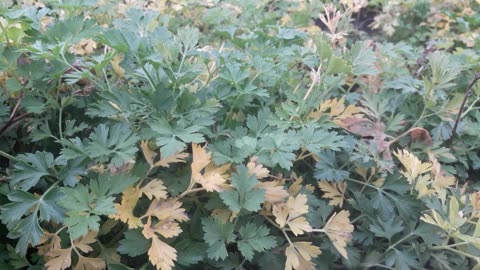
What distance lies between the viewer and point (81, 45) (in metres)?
1.68

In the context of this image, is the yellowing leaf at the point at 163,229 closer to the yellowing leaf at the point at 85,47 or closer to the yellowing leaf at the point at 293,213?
the yellowing leaf at the point at 293,213

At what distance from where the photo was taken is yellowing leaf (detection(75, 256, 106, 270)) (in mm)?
992

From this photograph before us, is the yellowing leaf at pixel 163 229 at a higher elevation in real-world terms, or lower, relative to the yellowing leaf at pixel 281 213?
lower

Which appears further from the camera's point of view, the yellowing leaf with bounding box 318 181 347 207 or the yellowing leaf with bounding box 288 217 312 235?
the yellowing leaf with bounding box 318 181 347 207

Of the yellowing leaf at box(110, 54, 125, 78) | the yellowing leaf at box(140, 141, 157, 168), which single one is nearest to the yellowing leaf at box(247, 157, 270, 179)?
the yellowing leaf at box(140, 141, 157, 168)

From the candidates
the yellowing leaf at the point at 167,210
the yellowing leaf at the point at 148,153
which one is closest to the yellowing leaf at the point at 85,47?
the yellowing leaf at the point at 148,153

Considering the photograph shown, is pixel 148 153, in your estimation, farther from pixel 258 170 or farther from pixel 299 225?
pixel 299 225

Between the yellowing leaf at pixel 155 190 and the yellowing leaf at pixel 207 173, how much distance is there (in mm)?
74

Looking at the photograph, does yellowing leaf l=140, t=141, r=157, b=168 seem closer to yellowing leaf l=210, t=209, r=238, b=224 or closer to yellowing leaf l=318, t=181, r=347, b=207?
yellowing leaf l=210, t=209, r=238, b=224

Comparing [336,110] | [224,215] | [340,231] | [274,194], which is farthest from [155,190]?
[336,110]

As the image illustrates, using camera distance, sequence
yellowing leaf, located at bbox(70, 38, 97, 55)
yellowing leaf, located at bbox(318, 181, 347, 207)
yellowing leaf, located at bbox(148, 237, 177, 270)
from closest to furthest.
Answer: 1. yellowing leaf, located at bbox(148, 237, 177, 270)
2. yellowing leaf, located at bbox(318, 181, 347, 207)
3. yellowing leaf, located at bbox(70, 38, 97, 55)

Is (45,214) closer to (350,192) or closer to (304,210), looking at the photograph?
(304,210)

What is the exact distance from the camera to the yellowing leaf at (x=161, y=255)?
926 millimetres

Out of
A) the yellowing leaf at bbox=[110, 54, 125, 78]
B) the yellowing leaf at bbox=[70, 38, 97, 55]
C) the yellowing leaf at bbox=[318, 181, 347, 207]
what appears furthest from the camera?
the yellowing leaf at bbox=[70, 38, 97, 55]
